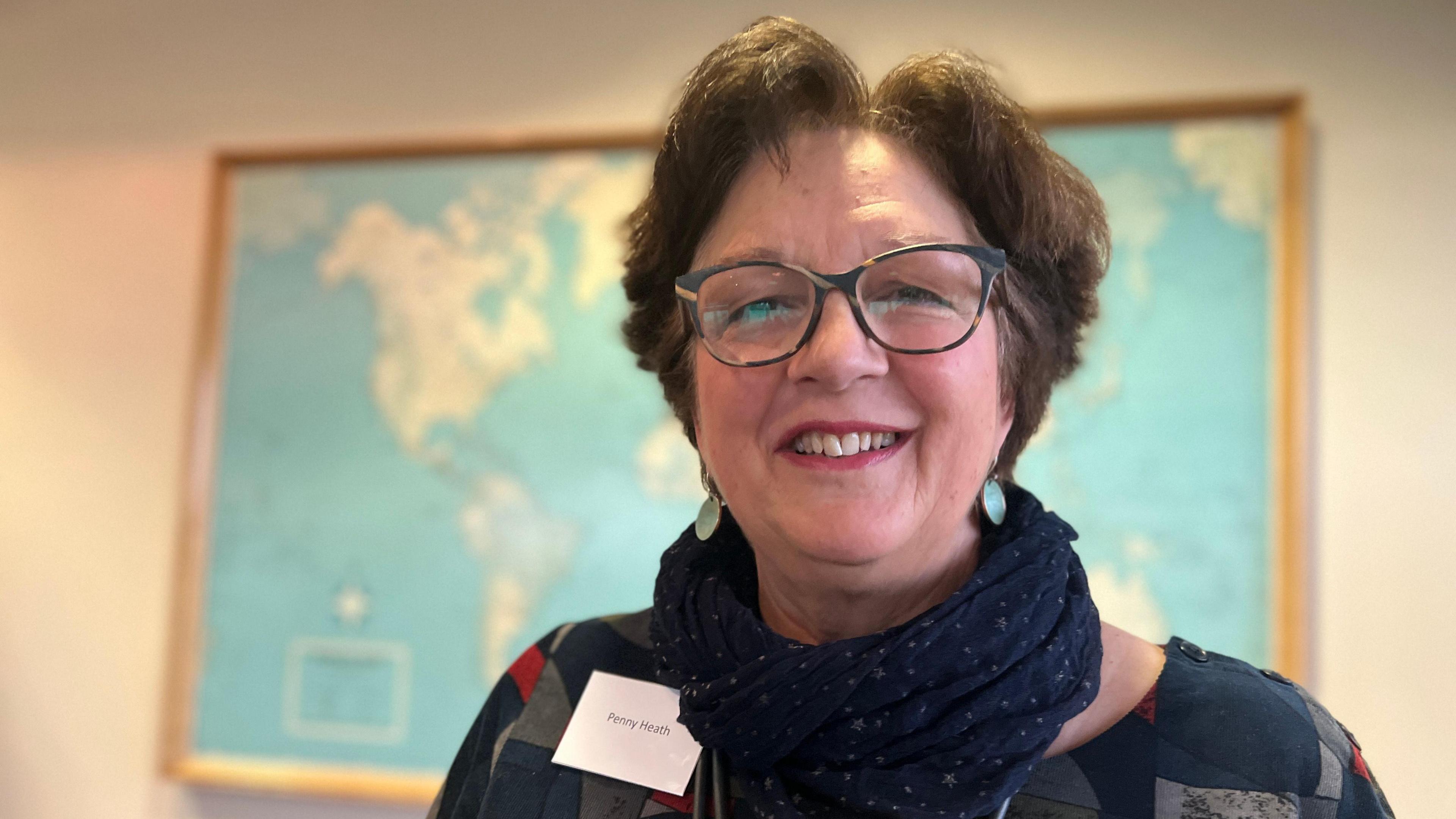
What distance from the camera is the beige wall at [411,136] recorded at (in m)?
1.76

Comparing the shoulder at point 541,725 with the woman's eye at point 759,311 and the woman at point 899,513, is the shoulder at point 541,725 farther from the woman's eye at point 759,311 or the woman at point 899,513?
the woman's eye at point 759,311

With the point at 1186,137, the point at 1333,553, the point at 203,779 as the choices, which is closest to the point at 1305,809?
the point at 1333,553

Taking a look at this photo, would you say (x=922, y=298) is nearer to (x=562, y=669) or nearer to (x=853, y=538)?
(x=853, y=538)

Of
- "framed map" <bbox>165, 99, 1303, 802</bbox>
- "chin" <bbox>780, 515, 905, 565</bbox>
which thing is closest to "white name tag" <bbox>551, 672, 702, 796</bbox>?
"chin" <bbox>780, 515, 905, 565</bbox>

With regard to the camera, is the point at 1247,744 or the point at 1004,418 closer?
the point at 1247,744

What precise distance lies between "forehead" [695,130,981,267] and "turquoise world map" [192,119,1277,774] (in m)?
1.01

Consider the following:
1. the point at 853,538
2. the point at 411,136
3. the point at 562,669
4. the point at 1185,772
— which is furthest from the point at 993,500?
the point at 411,136

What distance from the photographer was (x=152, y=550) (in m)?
2.29

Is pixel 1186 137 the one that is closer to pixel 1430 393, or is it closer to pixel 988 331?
pixel 1430 393

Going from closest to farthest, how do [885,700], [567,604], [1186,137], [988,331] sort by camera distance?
[885,700], [988,331], [1186,137], [567,604]

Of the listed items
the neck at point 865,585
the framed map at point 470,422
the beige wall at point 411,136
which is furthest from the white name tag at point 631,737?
the beige wall at point 411,136

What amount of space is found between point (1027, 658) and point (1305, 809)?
29cm

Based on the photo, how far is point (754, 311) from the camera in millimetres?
983

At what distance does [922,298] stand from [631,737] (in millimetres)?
582
